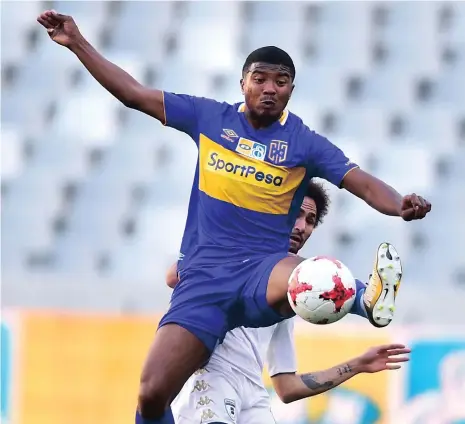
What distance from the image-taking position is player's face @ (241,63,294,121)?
236 inches

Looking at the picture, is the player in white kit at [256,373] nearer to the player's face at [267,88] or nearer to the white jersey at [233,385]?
the white jersey at [233,385]

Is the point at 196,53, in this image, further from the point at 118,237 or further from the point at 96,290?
the point at 96,290

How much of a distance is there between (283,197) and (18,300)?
22.5ft

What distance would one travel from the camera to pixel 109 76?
6082 mm

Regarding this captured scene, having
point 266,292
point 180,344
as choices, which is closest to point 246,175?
point 266,292

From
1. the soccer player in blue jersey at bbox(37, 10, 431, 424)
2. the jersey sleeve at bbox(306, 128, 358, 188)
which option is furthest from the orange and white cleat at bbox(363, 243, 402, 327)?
the jersey sleeve at bbox(306, 128, 358, 188)

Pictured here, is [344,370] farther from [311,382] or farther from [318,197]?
[318,197]

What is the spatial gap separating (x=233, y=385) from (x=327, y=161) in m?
1.41

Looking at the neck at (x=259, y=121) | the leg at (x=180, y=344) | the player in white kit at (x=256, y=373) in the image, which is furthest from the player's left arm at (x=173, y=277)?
the neck at (x=259, y=121)

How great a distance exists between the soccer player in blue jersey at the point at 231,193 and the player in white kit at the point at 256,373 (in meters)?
0.46

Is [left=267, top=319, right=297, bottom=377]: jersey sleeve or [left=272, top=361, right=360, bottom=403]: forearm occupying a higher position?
[left=267, top=319, right=297, bottom=377]: jersey sleeve

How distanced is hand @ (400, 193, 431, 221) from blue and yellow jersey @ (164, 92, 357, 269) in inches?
20.0

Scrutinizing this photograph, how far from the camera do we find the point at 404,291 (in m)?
11.8

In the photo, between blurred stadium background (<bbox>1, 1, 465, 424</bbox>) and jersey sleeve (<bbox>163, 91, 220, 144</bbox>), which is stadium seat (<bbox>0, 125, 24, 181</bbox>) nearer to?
blurred stadium background (<bbox>1, 1, 465, 424</bbox>)
